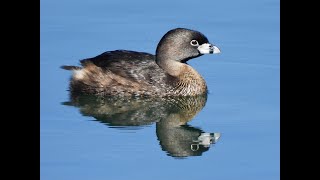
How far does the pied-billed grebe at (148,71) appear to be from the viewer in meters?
13.5

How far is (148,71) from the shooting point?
44.6ft

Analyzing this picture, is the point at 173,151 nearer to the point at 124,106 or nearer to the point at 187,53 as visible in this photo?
the point at 124,106

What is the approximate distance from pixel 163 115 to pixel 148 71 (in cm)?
113

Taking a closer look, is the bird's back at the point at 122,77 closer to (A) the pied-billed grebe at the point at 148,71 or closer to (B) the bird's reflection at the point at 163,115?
(A) the pied-billed grebe at the point at 148,71

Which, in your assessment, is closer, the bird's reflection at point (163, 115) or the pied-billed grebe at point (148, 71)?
the bird's reflection at point (163, 115)

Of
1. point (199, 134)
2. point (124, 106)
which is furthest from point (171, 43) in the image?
point (199, 134)

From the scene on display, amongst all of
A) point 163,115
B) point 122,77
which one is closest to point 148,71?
point 122,77

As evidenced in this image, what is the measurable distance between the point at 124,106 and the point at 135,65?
720mm

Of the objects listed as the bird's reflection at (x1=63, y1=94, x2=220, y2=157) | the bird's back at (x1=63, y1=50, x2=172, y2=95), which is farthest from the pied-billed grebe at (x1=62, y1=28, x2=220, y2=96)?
the bird's reflection at (x1=63, y1=94, x2=220, y2=157)

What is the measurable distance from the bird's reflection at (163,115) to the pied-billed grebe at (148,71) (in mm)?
141

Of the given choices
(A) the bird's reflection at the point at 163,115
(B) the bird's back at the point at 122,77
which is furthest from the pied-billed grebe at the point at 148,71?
(A) the bird's reflection at the point at 163,115

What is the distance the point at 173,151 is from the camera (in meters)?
11.4

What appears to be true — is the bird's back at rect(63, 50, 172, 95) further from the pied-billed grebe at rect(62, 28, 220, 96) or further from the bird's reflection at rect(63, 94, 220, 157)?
the bird's reflection at rect(63, 94, 220, 157)

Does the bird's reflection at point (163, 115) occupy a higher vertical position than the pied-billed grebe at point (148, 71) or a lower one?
lower
